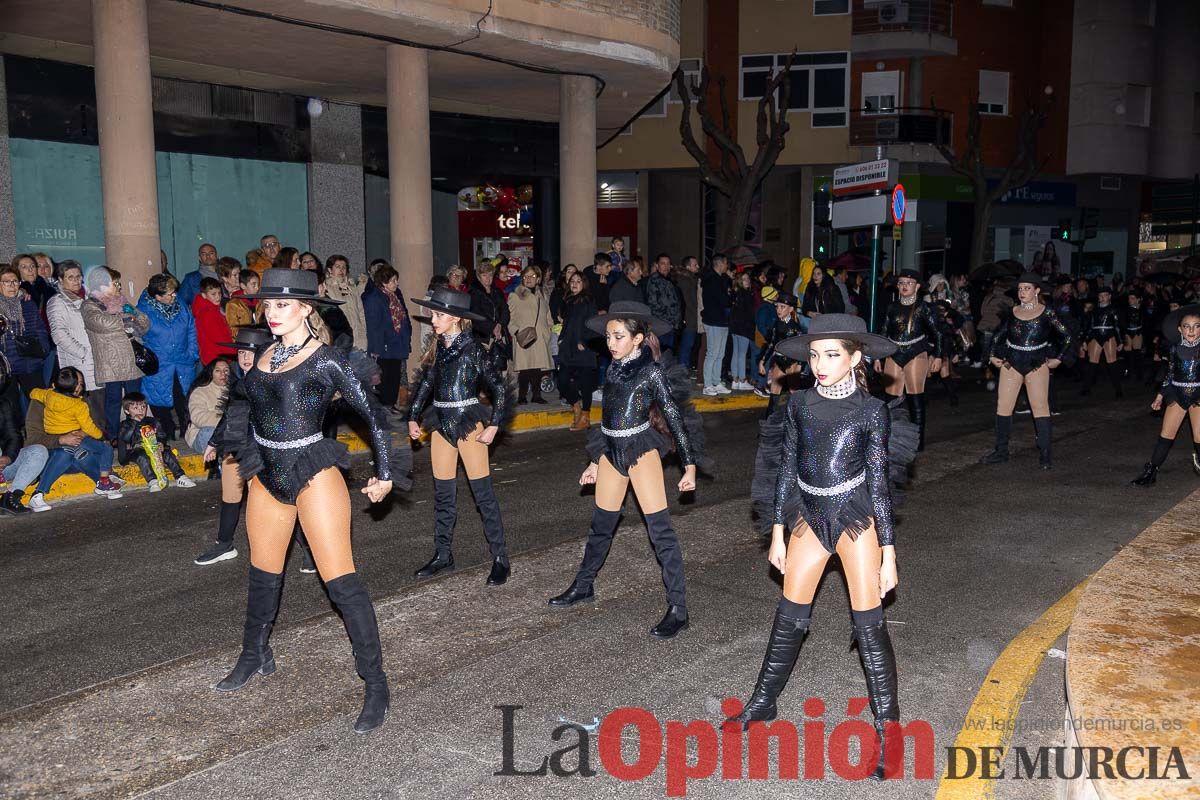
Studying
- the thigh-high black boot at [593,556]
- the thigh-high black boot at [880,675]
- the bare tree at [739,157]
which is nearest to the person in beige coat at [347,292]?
the thigh-high black boot at [593,556]

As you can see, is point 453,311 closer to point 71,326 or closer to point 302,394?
point 302,394

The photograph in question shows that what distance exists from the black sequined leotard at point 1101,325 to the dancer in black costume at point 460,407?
1556 centimetres

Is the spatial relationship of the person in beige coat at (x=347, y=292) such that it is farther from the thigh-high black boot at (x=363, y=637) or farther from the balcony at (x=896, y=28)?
the balcony at (x=896, y=28)

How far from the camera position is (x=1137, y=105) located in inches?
1635

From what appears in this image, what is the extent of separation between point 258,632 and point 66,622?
Result: 1897 millimetres

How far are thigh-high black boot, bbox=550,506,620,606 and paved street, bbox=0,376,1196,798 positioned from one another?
123 millimetres

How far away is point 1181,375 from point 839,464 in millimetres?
7112

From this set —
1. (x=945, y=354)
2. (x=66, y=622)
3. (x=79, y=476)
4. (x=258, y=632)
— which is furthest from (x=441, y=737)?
(x=945, y=354)

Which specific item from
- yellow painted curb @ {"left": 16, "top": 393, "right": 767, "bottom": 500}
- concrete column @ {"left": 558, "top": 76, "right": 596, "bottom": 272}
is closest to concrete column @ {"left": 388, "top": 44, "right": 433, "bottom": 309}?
concrete column @ {"left": 558, "top": 76, "right": 596, "bottom": 272}

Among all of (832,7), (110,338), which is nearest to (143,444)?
(110,338)

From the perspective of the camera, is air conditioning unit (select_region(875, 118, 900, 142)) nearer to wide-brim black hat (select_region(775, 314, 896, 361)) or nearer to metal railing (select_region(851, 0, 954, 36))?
metal railing (select_region(851, 0, 954, 36))

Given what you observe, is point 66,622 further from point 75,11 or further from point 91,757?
point 75,11

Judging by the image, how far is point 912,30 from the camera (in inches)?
1405

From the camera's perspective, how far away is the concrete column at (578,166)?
19547 mm
